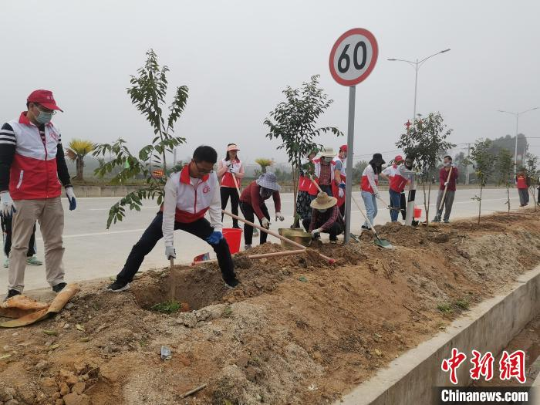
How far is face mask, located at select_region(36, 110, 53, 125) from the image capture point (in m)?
3.62

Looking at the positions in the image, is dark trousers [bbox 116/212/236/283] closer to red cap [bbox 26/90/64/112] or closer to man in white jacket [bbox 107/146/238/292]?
man in white jacket [bbox 107/146/238/292]

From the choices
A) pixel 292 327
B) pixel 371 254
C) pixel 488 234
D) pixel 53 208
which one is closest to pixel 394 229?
pixel 488 234

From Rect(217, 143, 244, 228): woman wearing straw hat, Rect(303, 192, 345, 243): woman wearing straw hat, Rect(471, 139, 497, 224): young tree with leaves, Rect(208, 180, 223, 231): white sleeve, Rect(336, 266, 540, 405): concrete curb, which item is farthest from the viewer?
Rect(471, 139, 497, 224): young tree with leaves

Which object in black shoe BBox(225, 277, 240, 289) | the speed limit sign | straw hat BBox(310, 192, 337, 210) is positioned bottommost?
black shoe BBox(225, 277, 240, 289)

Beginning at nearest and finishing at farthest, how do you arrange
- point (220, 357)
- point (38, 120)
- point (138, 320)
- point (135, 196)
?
point (220, 357) → point (138, 320) → point (135, 196) → point (38, 120)

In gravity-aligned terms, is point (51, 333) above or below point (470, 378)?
above

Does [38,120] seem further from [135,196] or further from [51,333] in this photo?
[51,333]

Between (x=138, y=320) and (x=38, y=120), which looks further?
(x=38, y=120)

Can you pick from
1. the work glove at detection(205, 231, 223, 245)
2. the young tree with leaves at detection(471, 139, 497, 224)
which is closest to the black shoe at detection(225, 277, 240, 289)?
the work glove at detection(205, 231, 223, 245)

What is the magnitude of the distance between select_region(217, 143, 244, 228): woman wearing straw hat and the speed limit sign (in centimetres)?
307

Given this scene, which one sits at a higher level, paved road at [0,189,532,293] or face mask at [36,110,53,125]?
face mask at [36,110,53,125]

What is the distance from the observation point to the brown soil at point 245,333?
223cm

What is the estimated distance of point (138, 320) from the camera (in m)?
2.90

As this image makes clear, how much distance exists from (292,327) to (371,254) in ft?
7.91
